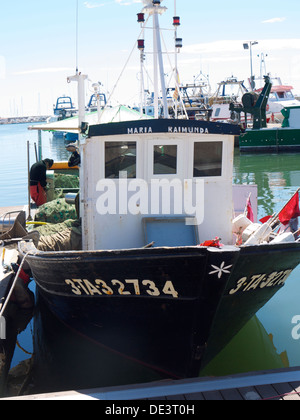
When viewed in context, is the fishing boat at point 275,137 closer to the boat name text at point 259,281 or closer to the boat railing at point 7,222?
the boat railing at point 7,222

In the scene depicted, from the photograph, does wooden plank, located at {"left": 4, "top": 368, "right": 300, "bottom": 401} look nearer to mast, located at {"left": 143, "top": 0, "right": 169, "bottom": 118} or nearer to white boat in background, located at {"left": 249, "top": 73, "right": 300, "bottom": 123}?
mast, located at {"left": 143, "top": 0, "right": 169, "bottom": 118}

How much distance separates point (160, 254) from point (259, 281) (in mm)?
1513

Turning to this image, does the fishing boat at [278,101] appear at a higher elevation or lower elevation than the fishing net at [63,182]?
higher

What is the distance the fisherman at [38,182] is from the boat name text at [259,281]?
703cm

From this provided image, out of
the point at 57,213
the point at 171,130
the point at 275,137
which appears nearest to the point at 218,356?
the point at 171,130

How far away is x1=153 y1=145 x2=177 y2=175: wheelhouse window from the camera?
7.27 metres

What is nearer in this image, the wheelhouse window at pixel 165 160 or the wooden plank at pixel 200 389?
the wooden plank at pixel 200 389

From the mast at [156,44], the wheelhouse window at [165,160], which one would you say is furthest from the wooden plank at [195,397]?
the mast at [156,44]

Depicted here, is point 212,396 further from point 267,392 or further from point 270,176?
point 270,176

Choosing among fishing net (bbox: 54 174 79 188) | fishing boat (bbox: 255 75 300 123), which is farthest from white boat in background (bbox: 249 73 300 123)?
fishing net (bbox: 54 174 79 188)

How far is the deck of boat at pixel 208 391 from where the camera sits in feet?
17.5

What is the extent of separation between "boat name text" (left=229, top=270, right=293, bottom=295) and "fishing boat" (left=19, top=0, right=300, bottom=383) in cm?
2

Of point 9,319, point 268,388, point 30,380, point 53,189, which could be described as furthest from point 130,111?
point 268,388

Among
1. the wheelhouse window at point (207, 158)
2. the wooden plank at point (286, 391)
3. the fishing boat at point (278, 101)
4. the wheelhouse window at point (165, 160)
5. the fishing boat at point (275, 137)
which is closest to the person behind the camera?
the wooden plank at point (286, 391)
